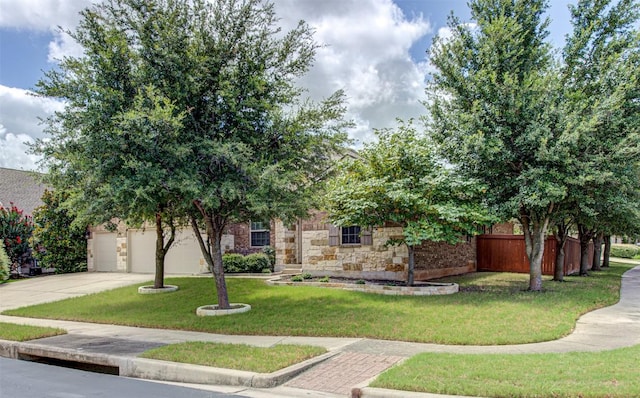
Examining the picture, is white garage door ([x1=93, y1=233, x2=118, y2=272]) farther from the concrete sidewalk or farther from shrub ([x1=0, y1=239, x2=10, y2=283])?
the concrete sidewalk

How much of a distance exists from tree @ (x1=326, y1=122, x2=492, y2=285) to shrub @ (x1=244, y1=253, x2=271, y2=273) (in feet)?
19.4

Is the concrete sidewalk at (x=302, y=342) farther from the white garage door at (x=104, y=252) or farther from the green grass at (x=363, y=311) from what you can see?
the white garage door at (x=104, y=252)

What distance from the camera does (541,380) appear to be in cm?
607

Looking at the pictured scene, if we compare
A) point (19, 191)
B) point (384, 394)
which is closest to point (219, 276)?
point (384, 394)

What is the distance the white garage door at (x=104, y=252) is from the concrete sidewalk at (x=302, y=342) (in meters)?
12.1

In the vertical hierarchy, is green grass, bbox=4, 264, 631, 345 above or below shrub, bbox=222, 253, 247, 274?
below

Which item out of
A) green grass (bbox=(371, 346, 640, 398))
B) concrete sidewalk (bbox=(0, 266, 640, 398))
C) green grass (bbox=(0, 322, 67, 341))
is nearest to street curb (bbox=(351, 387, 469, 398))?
concrete sidewalk (bbox=(0, 266, 640, 398))

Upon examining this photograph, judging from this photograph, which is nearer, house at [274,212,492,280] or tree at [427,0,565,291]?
tree at [427,0,565,291]

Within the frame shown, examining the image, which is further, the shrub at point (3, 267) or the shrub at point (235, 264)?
the shrub at point (3, 267)

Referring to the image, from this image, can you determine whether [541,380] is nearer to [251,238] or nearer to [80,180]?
[80,180]

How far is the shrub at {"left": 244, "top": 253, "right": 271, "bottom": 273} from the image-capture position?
19.8 metres

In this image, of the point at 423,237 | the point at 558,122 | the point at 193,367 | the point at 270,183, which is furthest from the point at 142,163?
the point at 558,122

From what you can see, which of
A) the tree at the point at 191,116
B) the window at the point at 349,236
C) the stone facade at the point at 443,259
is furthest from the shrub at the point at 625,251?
the tree at the point at 191,116

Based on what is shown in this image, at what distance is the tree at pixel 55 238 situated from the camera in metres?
24.5
